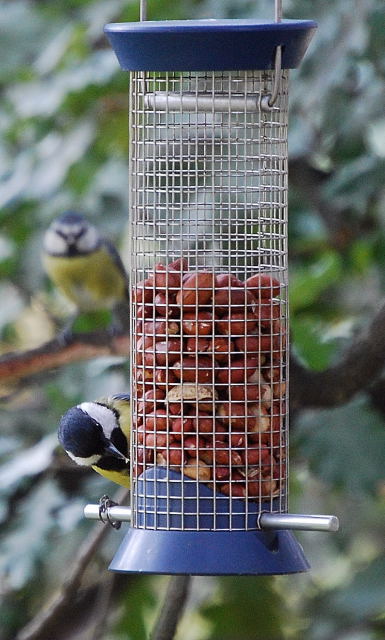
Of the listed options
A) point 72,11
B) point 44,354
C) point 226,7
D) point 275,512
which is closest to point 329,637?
point 275,512

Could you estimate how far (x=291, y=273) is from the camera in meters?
4.80

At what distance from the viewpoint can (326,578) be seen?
5777mm

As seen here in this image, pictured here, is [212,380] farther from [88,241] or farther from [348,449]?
[88,241]

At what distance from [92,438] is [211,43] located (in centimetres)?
148

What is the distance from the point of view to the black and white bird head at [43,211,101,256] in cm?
696

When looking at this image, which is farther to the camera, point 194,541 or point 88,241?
point 88,241

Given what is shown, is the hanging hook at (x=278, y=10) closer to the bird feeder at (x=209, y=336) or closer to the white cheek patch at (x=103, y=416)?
the bird feeder at (x=209, y=336)

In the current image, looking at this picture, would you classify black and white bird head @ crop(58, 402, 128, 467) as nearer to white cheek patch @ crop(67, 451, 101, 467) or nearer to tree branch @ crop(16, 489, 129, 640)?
white cheek patch @ crop(67, 451, 101, 467)

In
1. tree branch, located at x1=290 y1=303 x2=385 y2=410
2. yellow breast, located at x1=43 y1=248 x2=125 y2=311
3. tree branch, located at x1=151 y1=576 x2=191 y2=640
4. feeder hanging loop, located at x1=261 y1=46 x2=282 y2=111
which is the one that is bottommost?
tree branch, located at x1=151 y1=576 x2=191 y2=640

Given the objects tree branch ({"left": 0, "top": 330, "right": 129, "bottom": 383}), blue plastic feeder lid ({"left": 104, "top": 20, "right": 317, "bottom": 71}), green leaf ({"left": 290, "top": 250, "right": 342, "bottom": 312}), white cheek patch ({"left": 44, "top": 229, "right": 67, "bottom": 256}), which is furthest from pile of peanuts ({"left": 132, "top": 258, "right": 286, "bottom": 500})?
white cheek patch ({"left": 44, "top": 229, "right": 67, "bottom": 256})

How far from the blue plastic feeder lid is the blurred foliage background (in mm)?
906

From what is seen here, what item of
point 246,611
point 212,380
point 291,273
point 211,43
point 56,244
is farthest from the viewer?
point 56,244

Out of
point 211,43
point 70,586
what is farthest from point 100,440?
point 211,43

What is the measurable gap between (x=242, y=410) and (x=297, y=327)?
1.13 m
